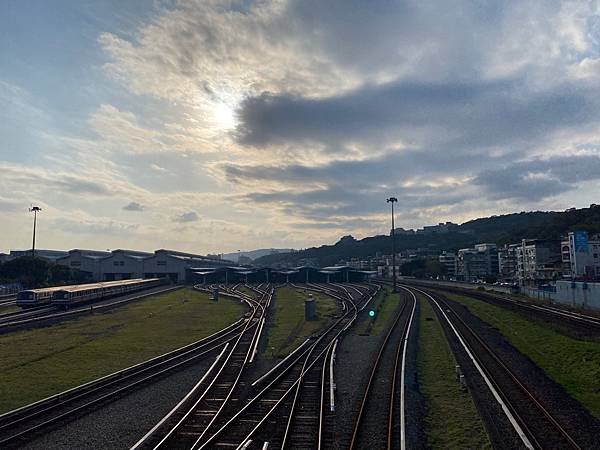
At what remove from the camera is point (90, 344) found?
1307 inches

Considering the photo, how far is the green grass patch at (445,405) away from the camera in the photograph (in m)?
14.9

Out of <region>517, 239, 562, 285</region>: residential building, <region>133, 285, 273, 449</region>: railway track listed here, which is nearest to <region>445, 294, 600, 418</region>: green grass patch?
<region>133, 285, 273, 449</region>: railway track

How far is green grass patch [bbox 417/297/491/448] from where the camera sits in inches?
588

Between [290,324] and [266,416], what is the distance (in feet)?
82.7

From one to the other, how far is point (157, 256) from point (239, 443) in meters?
111

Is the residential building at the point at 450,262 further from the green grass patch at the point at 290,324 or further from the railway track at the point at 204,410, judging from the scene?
the railway track at the point at 204,410

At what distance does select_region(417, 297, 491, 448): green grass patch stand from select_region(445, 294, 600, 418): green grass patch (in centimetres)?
490

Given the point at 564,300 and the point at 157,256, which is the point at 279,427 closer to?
the point at 564,300

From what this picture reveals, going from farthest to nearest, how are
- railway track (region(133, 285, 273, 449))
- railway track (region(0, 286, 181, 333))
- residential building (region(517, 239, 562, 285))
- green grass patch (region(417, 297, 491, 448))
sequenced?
residential building (region(517, 239, 562, 285))
railway track (region(0, 286, 181, 333))
railway track (region(133, 285, 273, 449))
green grass patch (region(417, 297, 491, 448))

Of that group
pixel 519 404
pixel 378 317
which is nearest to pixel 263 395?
pixel 519 404

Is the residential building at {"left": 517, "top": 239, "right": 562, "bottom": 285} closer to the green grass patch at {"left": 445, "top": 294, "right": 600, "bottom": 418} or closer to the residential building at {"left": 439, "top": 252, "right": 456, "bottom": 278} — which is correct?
the residential building at {"left": 439, "top": 252, "right": 456, "bottom": 278}

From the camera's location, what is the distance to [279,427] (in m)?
16.1

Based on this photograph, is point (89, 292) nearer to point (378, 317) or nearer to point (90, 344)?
point (90, 344)

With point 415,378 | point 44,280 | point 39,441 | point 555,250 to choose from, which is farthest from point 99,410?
point 555,250
